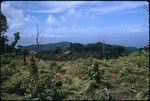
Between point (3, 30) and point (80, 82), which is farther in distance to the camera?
point (3, 30)

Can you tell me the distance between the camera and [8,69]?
78.8 feet

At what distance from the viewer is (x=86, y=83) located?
18.6m

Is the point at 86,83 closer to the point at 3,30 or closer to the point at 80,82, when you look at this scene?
the point at 80,82

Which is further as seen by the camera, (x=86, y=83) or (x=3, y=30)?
(x=3, y=30)

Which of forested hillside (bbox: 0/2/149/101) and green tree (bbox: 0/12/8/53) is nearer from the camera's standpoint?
forested hillside (bbox: 0/2/149/101)

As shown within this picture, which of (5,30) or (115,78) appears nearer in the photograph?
(115,78)

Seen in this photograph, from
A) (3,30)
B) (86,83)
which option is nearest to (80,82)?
(86,83)

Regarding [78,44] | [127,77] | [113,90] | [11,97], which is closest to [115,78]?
[127,77]

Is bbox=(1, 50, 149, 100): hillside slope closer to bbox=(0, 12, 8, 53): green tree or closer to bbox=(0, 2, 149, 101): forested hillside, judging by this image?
bbox=(0, 2, 149, 101): forested hillside

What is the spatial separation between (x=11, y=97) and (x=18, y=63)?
10261 mm

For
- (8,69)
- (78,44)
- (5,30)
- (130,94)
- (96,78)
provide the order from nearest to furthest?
(130,94) < (96,78) < (8,69) < (5,30) < (78,44)

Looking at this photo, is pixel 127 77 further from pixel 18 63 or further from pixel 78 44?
pixel 78 44

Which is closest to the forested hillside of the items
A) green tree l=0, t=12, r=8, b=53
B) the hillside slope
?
the hillside slope

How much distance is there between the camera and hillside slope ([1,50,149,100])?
54.5 feet
